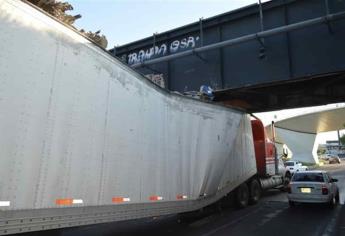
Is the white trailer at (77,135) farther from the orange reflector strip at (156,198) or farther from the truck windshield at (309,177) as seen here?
the truck windshield at (309,177)

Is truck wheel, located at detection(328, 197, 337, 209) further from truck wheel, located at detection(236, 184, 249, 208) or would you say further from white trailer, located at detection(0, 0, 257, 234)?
white trailer, located at detection(0, 0, 257, 234)

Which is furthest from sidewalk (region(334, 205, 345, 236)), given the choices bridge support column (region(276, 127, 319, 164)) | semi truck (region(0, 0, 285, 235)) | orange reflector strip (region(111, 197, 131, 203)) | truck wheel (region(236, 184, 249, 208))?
bridge support column (region(276, 127, 319, 164))

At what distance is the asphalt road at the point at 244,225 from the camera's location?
1018 centimetres

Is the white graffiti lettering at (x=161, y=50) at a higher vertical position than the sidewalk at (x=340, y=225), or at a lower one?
higher

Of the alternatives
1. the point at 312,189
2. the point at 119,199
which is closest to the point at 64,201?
the point at 119,199

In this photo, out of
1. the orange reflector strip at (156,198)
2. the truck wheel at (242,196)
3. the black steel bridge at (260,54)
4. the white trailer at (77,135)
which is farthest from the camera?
the truck wheel at (242,196)

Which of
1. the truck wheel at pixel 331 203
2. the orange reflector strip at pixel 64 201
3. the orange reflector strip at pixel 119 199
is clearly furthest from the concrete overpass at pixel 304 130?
the orange reflector strip at pixel 64 201

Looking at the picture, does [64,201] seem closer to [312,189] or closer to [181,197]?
[181,197]

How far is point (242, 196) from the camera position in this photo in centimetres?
1520

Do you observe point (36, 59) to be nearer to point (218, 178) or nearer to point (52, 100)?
point (52, 100)

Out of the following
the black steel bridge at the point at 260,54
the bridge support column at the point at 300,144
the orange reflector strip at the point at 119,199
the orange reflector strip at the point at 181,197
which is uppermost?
the bridge support column at the point at 300,144

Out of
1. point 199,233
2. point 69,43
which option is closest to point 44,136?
point 69,43

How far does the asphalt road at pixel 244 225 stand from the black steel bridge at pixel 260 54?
178 inches

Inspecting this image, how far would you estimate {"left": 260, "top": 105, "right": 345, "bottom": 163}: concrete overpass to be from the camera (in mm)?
73562
